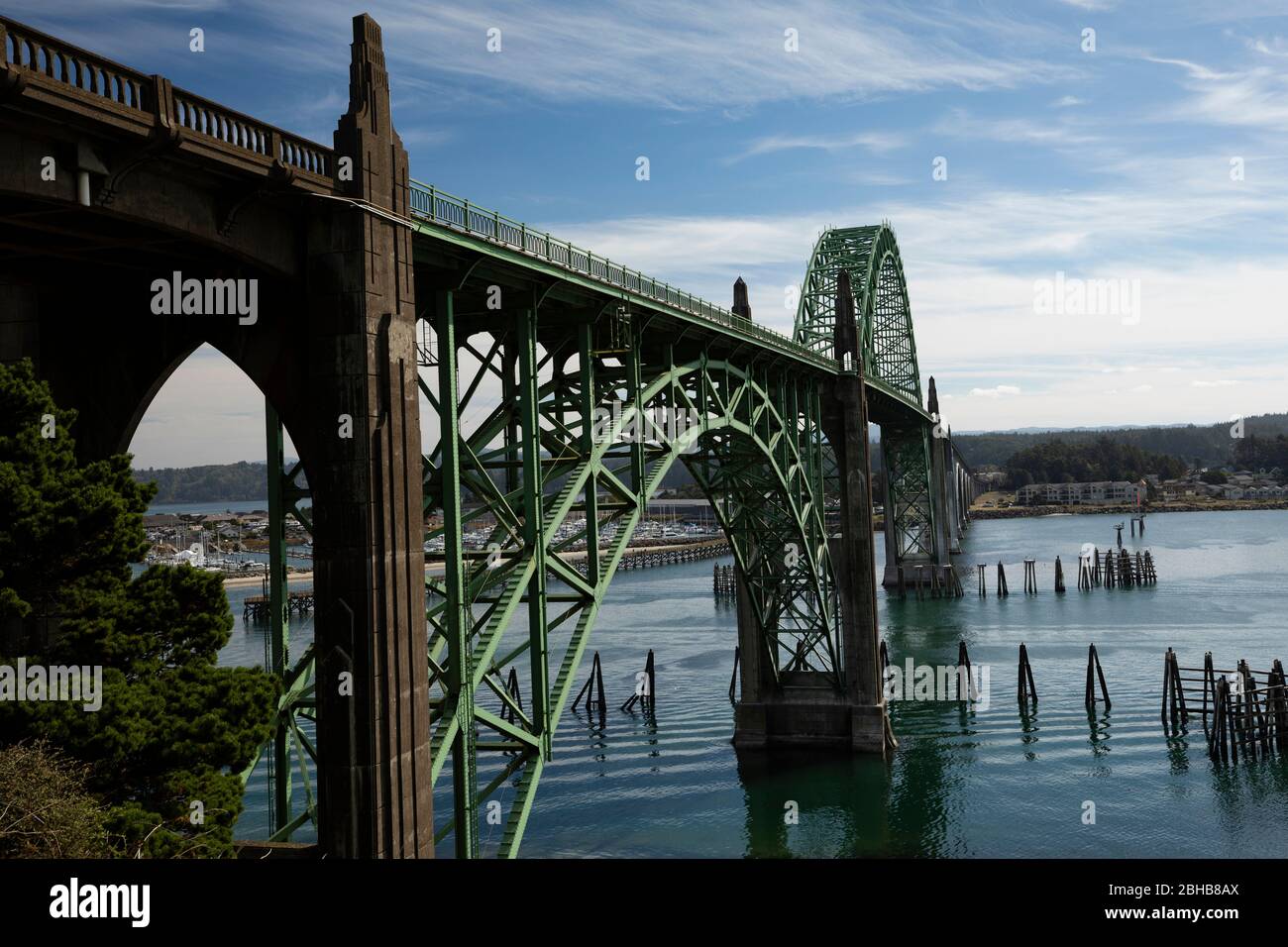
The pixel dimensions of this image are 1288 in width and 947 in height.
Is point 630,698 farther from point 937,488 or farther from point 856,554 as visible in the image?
point 937,488

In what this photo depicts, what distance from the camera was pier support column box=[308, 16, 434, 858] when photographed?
46.2 feet

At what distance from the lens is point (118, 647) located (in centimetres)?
1223

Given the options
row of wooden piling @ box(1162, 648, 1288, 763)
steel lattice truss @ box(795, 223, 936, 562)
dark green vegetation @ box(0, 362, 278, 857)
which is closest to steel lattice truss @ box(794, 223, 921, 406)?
steel lattice truss @ box(795, 223, 936, 562)

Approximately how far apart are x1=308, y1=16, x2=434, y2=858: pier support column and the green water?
16.3 m

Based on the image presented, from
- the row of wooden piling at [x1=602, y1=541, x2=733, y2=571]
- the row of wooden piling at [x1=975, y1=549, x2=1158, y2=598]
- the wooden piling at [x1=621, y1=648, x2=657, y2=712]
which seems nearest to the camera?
the wooden piling at [x1=621, y1=648, x2=657, y2=712]

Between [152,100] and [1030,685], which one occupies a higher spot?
[152,100]

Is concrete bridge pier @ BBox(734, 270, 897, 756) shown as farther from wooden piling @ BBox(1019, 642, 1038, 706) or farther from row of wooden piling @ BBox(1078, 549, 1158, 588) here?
row of wooden piling @ BBox(1078, 549, 1158, 588)

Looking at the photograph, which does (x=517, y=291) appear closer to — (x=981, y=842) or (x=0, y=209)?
(x=0, y=209)

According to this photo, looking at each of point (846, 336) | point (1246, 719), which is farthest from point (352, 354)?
point (1246, 719)

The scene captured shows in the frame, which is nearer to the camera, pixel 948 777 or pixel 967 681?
pixel 948 777

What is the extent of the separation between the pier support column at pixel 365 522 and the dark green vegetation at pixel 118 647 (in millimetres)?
1265

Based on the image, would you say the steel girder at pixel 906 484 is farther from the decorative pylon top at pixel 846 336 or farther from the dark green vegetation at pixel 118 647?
the dark green vegetation at pixel 118 647

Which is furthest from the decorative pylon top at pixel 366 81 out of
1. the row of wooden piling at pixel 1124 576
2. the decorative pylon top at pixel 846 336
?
the row of wooden piling at pixel 1124 576

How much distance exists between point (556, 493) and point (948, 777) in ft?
69.4
